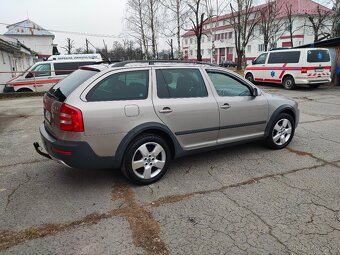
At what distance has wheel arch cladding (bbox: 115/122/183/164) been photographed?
331 centimetres

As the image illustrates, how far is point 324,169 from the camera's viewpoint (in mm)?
4090

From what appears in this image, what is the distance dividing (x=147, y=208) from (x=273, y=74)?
13278 millimetres

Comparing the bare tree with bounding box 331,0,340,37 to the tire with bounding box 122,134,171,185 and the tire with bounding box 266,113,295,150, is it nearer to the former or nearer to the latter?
the tire with bounding box 266,113,295,150

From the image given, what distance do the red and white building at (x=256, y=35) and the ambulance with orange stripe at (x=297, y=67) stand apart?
1651 centimetres

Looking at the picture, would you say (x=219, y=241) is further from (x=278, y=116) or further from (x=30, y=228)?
(x=278, y=116)

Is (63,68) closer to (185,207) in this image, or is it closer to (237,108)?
(237,108)

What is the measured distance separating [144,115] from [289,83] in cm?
1241

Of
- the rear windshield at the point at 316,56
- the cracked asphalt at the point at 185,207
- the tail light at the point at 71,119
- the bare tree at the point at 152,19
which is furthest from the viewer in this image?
the bare tree at the point at 152,19

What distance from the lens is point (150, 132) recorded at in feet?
11.6

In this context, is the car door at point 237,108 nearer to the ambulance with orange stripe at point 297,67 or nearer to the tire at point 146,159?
the tire at point 146,159

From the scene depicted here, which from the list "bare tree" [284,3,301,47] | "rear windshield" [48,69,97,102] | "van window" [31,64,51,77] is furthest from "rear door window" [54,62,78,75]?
"bare tree" [284,3,301,47]

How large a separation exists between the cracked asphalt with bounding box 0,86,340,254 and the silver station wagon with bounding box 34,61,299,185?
1.32 feet

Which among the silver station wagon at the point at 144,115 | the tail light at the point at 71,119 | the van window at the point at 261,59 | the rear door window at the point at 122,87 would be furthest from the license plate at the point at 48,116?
the van window at the point at 261,59

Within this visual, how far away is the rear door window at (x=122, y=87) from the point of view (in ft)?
10.6
